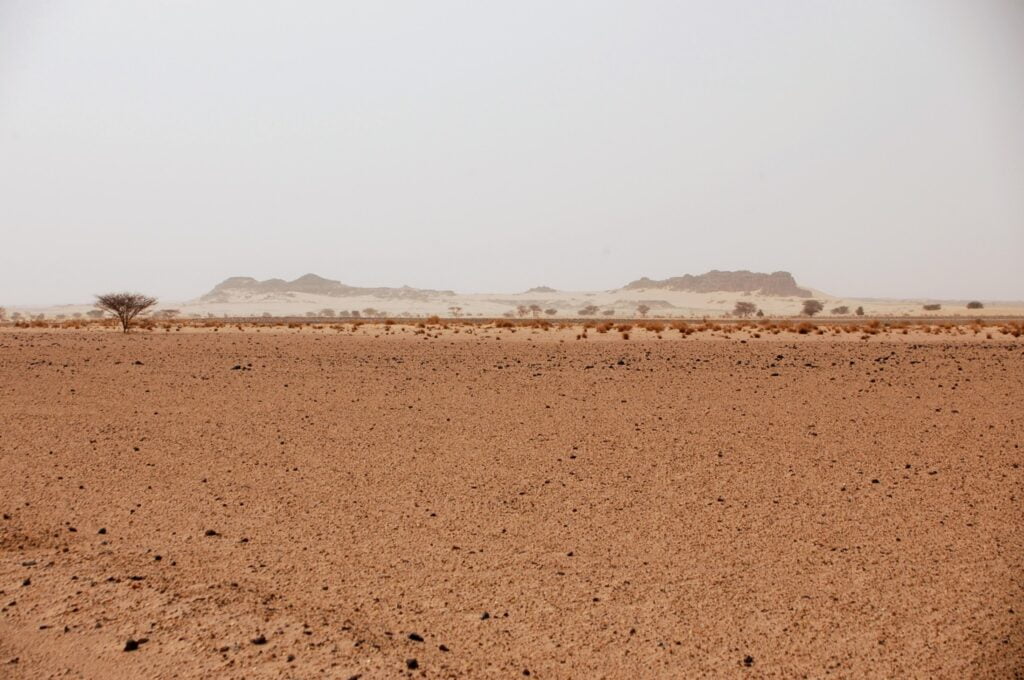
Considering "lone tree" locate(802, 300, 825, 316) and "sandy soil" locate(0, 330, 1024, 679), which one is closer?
"sandy soil" locate(0, 330, 1024, 679)

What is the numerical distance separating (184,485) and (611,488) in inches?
208

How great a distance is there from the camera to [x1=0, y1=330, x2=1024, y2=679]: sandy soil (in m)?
5.52

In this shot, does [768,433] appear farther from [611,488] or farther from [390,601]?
[390,601]

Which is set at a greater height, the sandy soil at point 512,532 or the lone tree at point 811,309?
the lone tree at point 811,309

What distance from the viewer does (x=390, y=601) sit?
6273 millimetres

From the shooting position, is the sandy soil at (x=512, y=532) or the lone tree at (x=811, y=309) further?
the lone tree at (x=811, y=309)

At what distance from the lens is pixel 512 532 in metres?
7.96

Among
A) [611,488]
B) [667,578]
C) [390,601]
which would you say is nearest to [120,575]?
[390,601]

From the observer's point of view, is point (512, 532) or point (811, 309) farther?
point (811, 309)

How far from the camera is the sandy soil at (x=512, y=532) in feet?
18.1

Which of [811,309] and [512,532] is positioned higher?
[811,309]

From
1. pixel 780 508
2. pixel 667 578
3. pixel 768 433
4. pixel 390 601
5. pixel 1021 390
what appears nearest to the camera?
pixel 390 601

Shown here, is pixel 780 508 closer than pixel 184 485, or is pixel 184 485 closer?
pixel 780 508

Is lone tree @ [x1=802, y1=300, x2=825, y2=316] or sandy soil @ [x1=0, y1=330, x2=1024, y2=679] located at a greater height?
lone tree @ [x1=802, y1=300, x2=825, y2=316]
